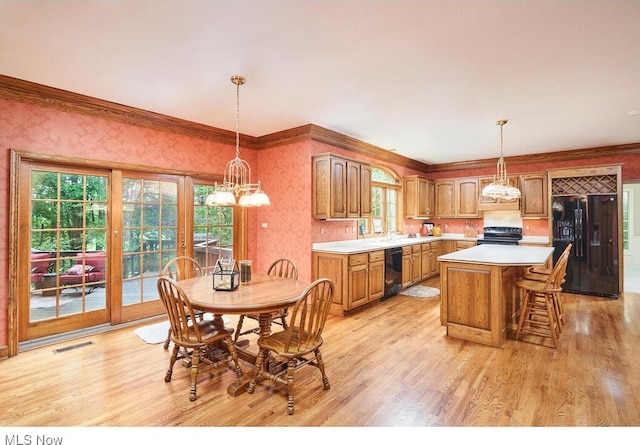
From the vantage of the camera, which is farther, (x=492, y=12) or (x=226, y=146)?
(x=226, y=146)

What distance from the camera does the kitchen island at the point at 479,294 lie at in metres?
3.36

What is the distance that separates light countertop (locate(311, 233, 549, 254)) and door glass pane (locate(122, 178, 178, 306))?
198 centimetres

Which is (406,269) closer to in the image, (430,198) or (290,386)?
(430,198)

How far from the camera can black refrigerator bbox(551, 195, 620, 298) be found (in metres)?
5.22

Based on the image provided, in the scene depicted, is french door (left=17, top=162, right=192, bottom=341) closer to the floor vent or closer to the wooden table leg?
the floor vent

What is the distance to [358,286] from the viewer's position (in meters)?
4.56

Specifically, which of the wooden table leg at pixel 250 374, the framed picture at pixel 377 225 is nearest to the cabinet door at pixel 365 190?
the framed picture at pixel 377 225

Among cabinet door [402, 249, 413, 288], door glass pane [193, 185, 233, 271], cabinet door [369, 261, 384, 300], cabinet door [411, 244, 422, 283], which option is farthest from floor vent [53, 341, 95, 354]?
cabinet door [411, 244, 422, 283]

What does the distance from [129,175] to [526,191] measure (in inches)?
265

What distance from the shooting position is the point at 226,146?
489 cm

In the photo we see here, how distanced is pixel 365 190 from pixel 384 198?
1.61 metres
